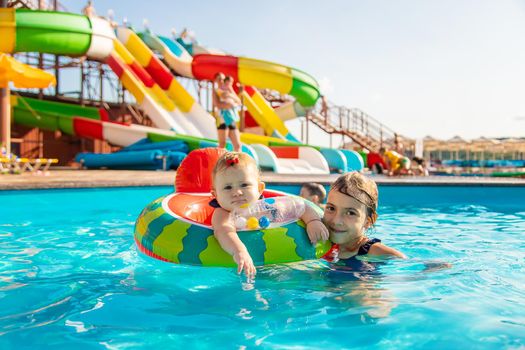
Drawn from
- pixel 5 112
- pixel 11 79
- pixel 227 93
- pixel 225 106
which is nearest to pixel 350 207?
pixel 227 93

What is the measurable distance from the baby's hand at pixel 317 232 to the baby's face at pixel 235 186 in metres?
0.36

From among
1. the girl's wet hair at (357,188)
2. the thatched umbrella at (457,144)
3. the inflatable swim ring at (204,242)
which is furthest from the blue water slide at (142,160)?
the thatched umbrella at (457,144)

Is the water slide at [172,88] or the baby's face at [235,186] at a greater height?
the water slide at [172,88]

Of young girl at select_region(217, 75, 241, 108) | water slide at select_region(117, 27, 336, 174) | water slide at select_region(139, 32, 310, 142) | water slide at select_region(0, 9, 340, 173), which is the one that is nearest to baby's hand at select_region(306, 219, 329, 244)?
young girl at select_region(217, 75, 241, 108)

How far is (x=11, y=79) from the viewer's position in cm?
776

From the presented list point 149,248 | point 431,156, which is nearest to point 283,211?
point 149,248

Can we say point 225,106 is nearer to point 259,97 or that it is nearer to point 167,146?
point 167,146

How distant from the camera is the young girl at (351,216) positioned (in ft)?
7.56

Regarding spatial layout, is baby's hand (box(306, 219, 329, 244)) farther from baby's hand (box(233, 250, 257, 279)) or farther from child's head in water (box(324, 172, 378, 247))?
baby's hand (box(233, 250, 257, 279))

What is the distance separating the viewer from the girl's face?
7.64 feet

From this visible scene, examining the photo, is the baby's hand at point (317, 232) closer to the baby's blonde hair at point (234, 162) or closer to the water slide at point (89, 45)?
the baby's blonde hair at point (234, 162)

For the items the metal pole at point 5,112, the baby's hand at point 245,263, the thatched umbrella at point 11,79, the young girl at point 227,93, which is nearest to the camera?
the baby's hand at point 245,263

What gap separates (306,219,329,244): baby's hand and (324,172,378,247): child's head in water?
0.05 metres

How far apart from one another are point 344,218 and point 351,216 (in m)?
0.04
